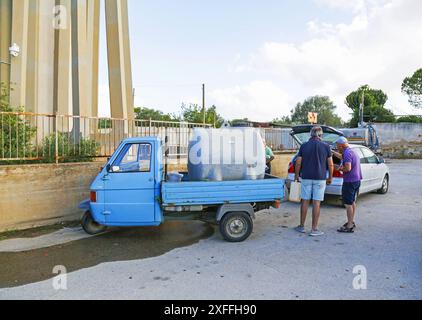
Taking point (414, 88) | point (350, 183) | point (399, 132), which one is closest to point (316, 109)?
point (414, 88)

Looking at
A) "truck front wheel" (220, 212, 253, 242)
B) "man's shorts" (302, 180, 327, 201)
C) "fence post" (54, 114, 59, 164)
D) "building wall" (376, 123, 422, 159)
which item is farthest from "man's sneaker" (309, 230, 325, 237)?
"building wall" (376, 123, 422, 159)

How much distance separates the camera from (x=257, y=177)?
5.54 metres

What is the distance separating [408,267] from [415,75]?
42775 mm

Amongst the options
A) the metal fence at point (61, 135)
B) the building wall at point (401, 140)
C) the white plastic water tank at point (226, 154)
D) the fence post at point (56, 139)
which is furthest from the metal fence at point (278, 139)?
the building wall at point (401, 140)

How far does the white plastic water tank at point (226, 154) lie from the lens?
209 inches

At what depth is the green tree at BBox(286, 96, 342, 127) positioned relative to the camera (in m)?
57.4

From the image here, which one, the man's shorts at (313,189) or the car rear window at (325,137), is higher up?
the car rear window at (325,137)

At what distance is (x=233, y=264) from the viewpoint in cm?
424

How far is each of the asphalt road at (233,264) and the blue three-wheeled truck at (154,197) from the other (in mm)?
384

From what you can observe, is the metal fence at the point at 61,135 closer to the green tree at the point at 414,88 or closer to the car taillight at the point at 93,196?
the car taillight at the point at 93,196

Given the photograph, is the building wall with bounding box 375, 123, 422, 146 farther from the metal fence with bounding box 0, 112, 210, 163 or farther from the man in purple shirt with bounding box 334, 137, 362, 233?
the man in purple shirt with bounding box 334, 137, 362, 233

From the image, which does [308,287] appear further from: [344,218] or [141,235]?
[344,218]

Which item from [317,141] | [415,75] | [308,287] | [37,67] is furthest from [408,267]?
[415,75]

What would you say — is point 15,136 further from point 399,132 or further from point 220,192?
point 399,132
